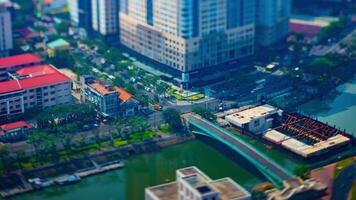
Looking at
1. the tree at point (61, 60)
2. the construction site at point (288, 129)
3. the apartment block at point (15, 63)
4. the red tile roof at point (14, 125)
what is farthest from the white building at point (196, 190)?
the tree at point (61, 60)

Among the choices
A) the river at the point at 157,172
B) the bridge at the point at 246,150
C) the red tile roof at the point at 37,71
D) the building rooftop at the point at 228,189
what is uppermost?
the building rooftop at the point at 228,189

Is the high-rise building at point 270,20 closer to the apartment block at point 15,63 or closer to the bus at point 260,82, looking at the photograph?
the bus at point 260,82

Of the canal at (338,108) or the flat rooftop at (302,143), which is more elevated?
the flat rooftop at (302,143)

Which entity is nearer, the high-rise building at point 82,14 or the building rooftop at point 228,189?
the building rooftop at point 228,189

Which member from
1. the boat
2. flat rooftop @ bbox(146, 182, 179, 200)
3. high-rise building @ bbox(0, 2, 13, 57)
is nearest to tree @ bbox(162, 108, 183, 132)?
the boat

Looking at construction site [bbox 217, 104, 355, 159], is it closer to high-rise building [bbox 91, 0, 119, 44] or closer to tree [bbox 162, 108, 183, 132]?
tree [bbox 162, 108, 183, 132]

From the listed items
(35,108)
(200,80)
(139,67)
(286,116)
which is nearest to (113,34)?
(139,67)

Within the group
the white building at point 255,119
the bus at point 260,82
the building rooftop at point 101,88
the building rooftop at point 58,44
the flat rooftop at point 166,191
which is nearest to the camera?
the flat rooftop at point 166,191
